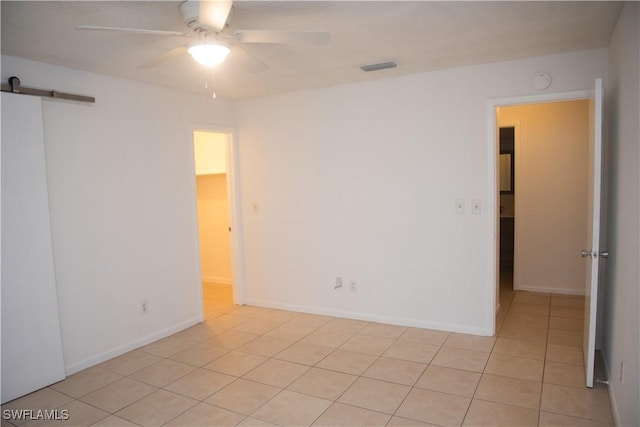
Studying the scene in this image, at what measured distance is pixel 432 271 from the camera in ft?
12.9

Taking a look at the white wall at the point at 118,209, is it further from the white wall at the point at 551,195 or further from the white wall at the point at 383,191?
the white wall at the point at 551,195

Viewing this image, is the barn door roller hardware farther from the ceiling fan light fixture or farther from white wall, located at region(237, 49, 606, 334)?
white wall, located at region(237, 49, 606, 334)

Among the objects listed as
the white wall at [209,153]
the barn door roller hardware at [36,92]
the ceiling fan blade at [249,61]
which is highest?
the ceiling fan blade at [249,61]

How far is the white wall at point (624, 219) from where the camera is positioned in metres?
1.99

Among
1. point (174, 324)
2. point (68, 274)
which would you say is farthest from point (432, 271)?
point (68, 274)

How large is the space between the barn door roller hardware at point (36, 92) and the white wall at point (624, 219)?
3639mm

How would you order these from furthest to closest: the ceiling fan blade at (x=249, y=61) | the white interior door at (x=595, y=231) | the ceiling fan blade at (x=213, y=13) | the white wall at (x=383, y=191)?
1. the white wall at (x=383, y=191)
2. the white interior door at (x=595, y=231)
3. the ceiling fan blade at (x=249, y=61)
4. the ceiling fan blade at (x=213, y=13)

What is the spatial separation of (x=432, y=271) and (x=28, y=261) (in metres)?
3.25

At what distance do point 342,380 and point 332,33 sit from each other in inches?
93.9

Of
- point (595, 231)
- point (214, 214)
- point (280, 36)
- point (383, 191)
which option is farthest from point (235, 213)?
point (595, 231)

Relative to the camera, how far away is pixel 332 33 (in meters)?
2.71

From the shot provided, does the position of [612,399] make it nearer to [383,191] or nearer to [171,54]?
[383,191]

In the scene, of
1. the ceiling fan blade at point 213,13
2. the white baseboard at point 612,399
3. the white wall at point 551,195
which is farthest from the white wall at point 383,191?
the ceiling fan blade at point 213,13

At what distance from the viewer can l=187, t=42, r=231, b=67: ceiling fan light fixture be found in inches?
90.0
